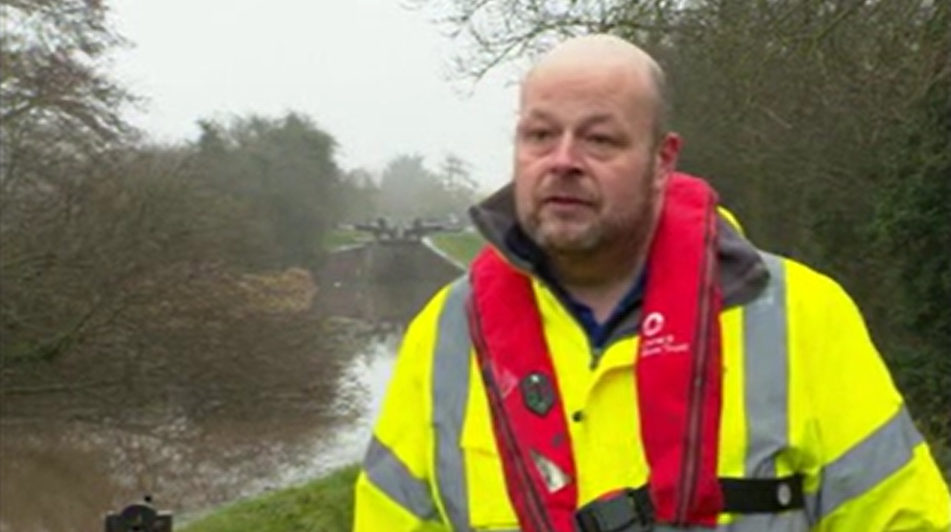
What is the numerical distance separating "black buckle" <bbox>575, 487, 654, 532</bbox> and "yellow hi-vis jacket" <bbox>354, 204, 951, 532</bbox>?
20mm

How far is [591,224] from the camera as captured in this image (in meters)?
2.48

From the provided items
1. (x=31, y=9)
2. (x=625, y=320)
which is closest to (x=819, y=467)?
(x=625, y=320)

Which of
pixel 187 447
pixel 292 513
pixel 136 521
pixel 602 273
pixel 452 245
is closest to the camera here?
Answer: pixel 602 273

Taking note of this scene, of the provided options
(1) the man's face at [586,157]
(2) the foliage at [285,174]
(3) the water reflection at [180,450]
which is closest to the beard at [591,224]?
(1) the man's face at [586,157]

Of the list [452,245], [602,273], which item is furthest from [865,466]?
[452,245]

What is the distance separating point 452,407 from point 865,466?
0.58 metres

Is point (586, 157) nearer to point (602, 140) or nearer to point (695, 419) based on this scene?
point (602, 140)

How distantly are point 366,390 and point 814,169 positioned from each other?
383 inches

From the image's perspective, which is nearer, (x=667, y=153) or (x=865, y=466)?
(x=865, y=466)

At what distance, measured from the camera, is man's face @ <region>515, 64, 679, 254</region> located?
2.48 meters

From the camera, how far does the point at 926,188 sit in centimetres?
2136

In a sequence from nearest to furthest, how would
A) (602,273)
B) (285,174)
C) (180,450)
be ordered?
(602,273) → (180,450) → (285,174)

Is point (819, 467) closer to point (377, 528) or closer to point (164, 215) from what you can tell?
point (377, 528)

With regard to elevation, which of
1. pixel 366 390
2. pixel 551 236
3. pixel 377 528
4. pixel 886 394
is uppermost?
pixel 551 236
